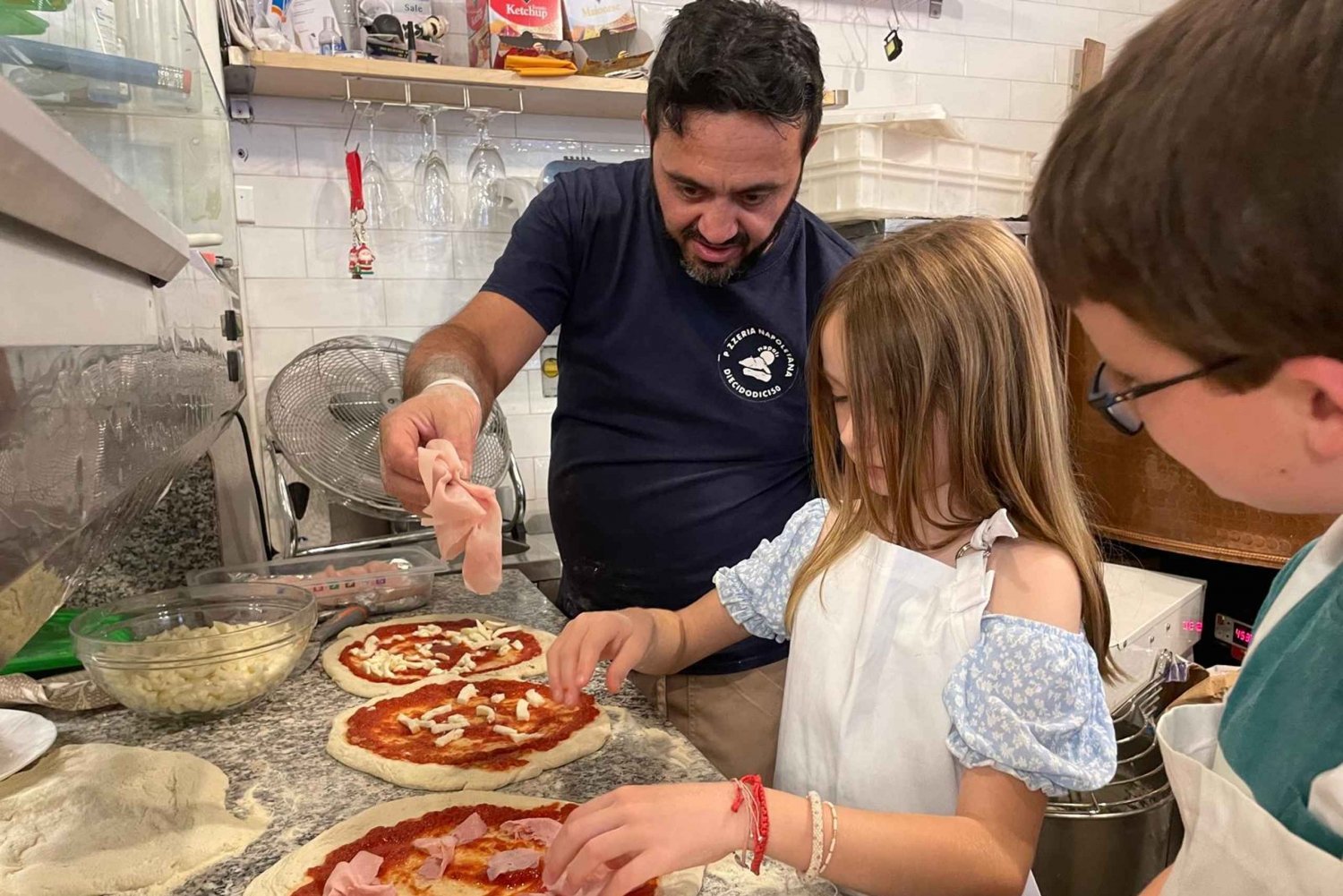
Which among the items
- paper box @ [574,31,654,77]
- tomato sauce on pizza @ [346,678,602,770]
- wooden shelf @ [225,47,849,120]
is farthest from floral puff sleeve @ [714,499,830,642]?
paper box @ [574,31,654,77]

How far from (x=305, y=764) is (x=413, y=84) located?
193 cm

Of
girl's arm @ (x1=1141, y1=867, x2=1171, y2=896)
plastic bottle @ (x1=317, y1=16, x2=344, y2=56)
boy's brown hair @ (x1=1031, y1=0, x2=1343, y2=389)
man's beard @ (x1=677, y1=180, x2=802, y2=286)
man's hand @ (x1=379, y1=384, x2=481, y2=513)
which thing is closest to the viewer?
boy's brown hair @ (x1=1031, y1=0, x2=1343, y2=389)

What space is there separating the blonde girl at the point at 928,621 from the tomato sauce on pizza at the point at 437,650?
12.3 inches

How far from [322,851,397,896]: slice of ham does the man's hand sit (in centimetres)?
47

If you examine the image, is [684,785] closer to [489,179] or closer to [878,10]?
[489,179]

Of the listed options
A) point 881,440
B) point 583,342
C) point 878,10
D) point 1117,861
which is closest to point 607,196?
point 583,342

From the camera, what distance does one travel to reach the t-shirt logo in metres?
1.65

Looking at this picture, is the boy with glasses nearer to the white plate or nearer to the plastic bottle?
the white plate

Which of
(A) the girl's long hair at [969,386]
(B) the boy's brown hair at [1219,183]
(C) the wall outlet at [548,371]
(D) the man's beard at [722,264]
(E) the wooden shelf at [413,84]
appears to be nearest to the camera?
(B) the boy's brown hair at [1219,183]

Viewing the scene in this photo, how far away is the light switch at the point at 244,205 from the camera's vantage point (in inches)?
98.7

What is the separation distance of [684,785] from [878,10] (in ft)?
10.0

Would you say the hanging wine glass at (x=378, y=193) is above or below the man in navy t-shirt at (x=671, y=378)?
above

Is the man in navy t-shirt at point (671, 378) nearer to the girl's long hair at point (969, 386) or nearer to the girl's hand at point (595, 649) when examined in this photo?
the girl's hand at point (595, 649)

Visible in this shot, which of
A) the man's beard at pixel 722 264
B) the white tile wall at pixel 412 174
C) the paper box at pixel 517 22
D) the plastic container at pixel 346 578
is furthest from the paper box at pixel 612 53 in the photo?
the plastic container at pixel 346 578
